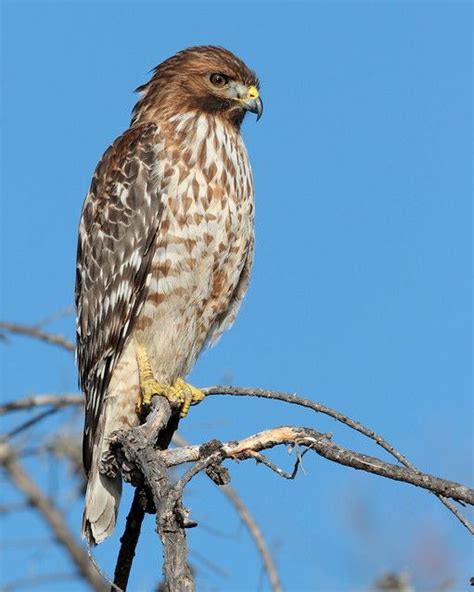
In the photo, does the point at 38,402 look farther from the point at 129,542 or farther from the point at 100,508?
the point at 129,542

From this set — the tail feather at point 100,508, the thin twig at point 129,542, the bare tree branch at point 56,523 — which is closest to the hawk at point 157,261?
the tail feather at point 100,508

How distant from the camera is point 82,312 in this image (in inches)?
232

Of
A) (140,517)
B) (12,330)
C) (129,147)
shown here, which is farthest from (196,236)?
(140,517)

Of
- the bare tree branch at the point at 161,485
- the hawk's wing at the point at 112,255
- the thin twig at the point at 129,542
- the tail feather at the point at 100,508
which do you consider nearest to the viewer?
the bare tree branch at the point at 161,485

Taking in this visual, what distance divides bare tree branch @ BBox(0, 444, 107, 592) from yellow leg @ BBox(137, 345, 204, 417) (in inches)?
32.4

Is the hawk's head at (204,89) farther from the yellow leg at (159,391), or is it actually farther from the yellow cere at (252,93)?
the yellow leg at (159,391)

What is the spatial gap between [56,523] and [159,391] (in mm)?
1015

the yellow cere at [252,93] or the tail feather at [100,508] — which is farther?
the yellow cere at [252,93]

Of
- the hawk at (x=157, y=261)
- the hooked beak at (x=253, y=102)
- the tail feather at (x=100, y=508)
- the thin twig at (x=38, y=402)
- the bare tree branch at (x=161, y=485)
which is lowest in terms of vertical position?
the bare tree branch at (x=161, y=485)

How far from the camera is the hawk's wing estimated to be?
5484 millimetres

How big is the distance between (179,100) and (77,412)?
172 centimetres

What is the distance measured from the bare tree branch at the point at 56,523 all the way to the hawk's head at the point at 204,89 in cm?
195

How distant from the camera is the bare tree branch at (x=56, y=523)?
5.80 metres

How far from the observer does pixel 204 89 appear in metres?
6.03
